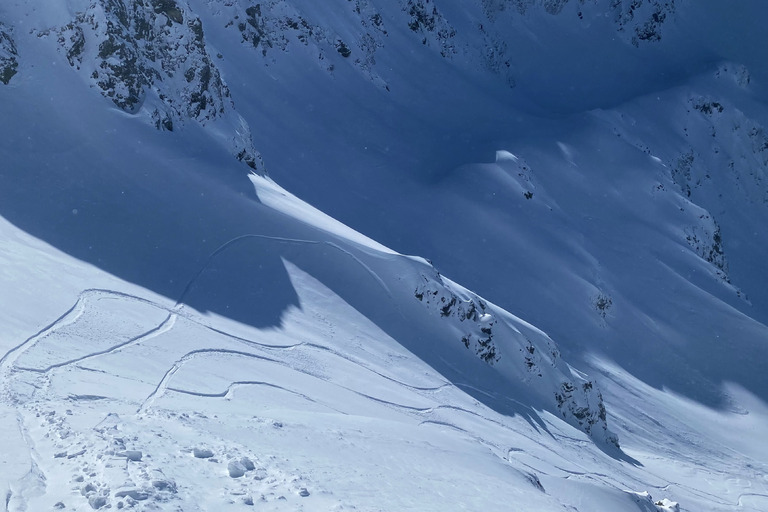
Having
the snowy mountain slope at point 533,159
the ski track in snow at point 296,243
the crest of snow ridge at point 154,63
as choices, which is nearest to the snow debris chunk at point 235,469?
the ski track in snow at point 296,243

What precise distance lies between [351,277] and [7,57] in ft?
35.8

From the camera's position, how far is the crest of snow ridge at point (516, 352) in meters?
23.2

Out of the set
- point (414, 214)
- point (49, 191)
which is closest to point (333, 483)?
point (49, 191)

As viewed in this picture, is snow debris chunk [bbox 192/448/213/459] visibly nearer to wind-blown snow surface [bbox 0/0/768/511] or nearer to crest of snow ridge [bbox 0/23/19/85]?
wind-blown snow surface [bbox 0/0/768/511]

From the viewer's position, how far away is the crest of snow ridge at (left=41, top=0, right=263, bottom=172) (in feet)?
76.1

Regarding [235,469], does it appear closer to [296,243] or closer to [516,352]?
[296,243]

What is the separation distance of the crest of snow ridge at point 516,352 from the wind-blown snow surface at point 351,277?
0.08 m

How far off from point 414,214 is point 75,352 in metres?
24.5

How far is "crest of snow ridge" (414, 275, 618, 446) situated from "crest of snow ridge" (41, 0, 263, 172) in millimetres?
7700

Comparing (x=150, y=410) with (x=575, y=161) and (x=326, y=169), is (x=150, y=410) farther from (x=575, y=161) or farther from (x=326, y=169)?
(x=575, y=161)

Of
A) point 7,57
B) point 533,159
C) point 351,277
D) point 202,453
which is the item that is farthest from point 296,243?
point 533,159

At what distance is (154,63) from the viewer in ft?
82.5

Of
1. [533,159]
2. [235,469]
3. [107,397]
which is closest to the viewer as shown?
[235,469]

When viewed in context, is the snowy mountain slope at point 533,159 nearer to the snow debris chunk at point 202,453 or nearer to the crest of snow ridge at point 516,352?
the crest of snow ridge at point 516,352
